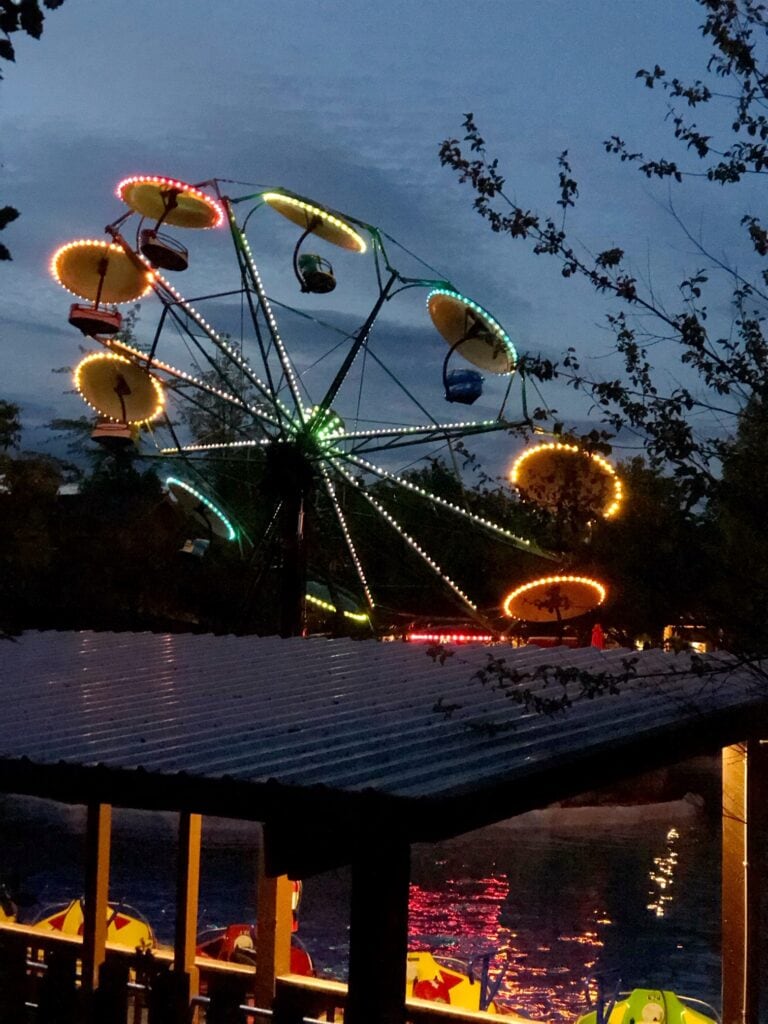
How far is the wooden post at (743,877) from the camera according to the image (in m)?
7.07

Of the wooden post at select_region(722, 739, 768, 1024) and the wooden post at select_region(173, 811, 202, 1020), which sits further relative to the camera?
the wooden post at select_region(722, 739, 768, 1024)

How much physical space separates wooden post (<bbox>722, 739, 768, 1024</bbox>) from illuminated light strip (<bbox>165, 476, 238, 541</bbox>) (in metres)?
11.0

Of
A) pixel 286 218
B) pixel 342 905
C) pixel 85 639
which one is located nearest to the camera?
pixel 85 639

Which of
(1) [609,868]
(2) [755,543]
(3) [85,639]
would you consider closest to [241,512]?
(1) [609,868]

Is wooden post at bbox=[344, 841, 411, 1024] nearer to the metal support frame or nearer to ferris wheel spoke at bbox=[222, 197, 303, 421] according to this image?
the metal support frame

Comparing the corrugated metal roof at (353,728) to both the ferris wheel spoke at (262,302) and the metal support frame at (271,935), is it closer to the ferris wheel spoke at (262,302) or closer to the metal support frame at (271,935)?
the metal support frame at (271,935)

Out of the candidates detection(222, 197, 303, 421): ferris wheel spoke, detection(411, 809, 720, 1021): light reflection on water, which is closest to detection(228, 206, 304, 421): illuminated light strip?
detection(222, 197, 303, 421): ferris wheel spoke

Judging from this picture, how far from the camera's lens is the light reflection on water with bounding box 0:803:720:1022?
14.2 metres

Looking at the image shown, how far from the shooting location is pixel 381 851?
3.92 m

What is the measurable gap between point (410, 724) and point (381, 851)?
123 centimetres

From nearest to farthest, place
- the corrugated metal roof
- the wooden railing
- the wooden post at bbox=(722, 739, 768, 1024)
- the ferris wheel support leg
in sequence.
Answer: the corrugated metal roof, the wooden railing, the wooden post at bbox=(722, 739, 768, 1024), the ferris wheel support leg

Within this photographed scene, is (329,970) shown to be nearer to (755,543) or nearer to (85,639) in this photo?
(85,639)

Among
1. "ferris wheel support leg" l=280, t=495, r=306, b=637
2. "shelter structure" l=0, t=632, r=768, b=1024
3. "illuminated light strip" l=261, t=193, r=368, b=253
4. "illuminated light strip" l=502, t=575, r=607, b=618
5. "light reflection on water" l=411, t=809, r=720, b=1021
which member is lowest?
"light reflection on water" l=411, t=809, r=720, b=1021

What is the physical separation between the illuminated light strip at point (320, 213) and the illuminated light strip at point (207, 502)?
4336mm
